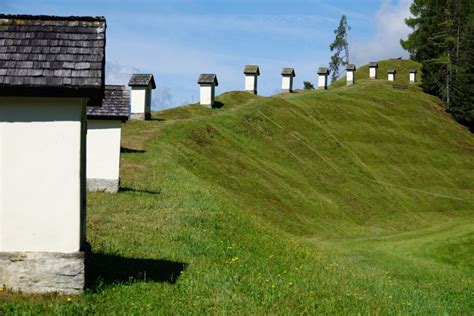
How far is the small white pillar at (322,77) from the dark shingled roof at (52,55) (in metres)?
71.9

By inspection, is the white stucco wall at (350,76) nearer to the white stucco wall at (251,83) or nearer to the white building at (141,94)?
the white stucco wall at (251,83)

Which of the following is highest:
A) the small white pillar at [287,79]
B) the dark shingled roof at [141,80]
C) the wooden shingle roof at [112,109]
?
the small white pillar at [287,79]

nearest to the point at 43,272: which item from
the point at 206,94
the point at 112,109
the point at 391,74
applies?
the point at 112,109

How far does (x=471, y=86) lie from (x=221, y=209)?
60419 mm

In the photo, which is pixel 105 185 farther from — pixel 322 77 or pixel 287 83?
pixel 322 77

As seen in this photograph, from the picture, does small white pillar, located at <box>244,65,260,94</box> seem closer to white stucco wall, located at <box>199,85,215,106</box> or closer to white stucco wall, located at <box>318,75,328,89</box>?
white stucco wall, located at <box>199,85,215,106</box>

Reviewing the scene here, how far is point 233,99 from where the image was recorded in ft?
201

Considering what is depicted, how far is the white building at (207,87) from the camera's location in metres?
53.8

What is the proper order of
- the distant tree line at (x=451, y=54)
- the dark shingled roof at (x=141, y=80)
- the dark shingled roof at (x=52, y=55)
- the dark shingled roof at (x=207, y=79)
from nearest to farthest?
the dark shingled roof at (x=52, y=55)
the dark shingled roof at (x=141, y=80)
the dark shingled roof at (x=207, y=79)
the distant tree line at (x=451, y=54)

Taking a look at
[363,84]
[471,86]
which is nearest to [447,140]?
[471,86]

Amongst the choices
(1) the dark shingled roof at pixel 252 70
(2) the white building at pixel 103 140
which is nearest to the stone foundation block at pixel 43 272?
(2) the white building at pixel 103 140

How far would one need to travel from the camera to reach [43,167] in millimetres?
11242

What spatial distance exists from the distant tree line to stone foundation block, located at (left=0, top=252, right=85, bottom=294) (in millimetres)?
69961

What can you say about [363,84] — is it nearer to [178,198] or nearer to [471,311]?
[178,198]
